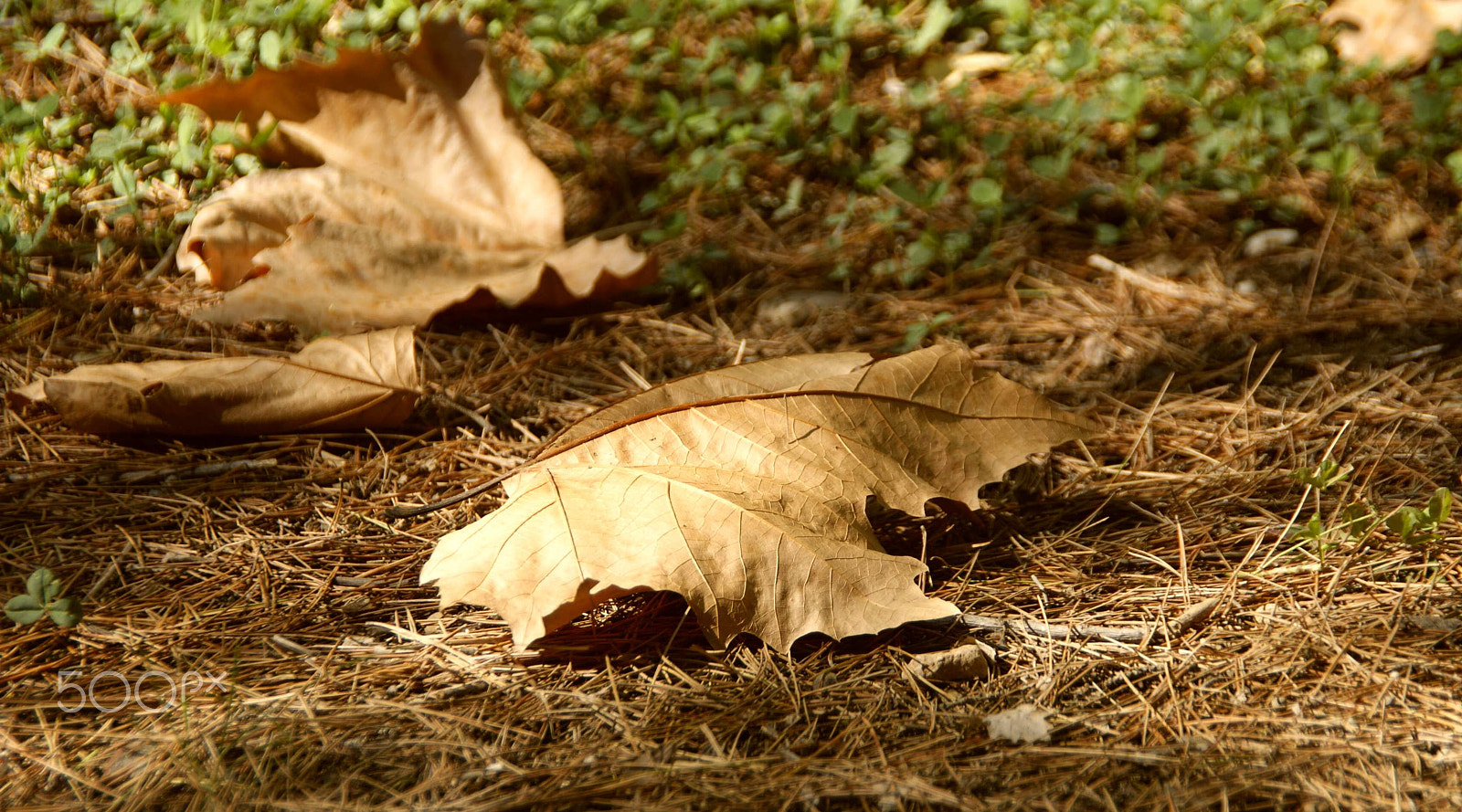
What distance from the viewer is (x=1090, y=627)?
1356 mm

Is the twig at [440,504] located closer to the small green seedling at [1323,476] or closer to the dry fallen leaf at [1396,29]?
the small green seedling at [1323,476]

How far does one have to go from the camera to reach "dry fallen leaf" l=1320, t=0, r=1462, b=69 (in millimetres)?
2992

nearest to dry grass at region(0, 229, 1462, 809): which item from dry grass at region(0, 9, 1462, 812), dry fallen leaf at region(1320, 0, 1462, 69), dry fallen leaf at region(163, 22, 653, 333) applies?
dry grass at region(0, 9, 1462, 812)

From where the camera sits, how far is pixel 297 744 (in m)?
1.16

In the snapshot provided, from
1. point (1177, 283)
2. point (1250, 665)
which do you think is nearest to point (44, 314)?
point (1250, 665)

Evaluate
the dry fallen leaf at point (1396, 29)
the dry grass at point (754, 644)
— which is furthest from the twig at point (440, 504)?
the dry fallen leaf at point (1396, 29)

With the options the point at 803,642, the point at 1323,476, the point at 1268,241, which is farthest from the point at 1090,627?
the point at 1268,241

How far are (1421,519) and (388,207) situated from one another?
2027mm

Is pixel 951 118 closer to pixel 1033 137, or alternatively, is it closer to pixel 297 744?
pixel 1033 137

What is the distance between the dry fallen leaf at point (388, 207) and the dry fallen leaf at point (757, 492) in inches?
30.0

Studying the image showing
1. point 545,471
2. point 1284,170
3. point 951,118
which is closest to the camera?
point 545,471

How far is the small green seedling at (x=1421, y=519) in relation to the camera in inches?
55.5

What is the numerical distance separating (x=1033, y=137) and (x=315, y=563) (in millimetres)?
2183

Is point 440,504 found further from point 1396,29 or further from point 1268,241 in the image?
point 1396,29
